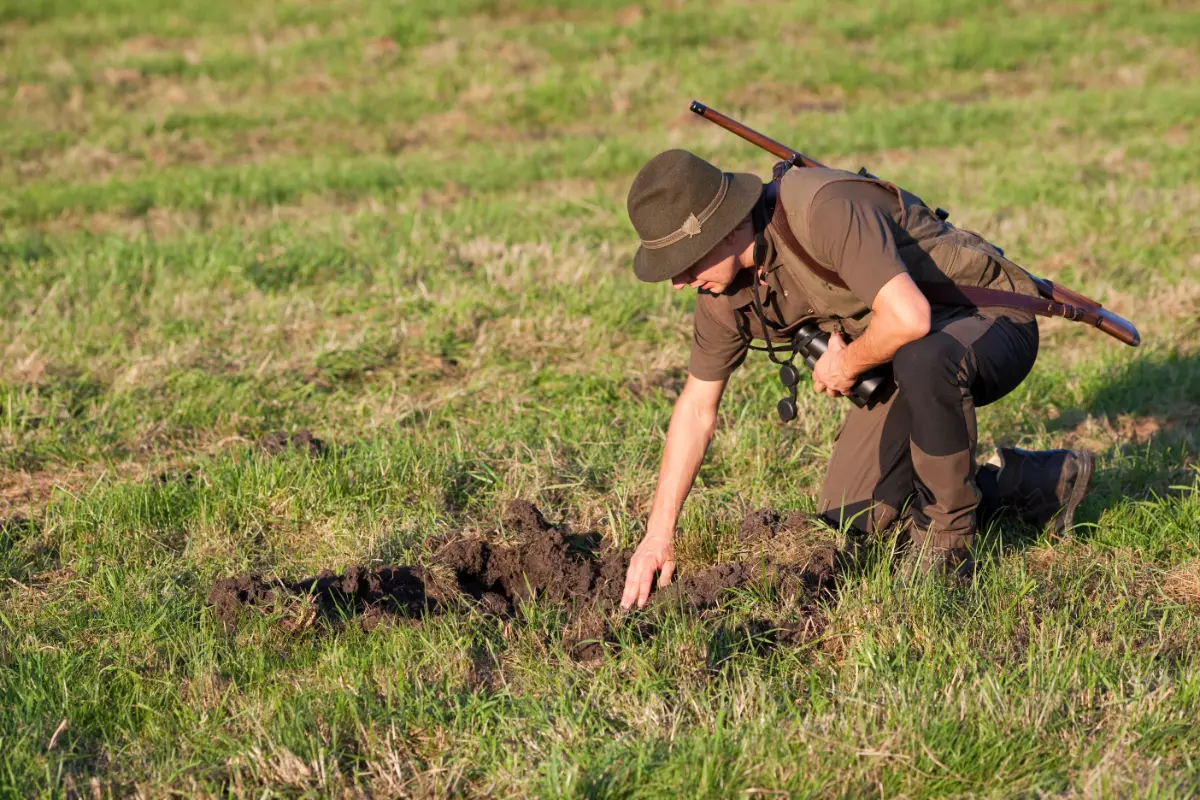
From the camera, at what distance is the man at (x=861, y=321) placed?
3.97 m

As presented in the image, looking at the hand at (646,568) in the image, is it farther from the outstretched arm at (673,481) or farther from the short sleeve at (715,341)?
the short sleeve at (715,341)

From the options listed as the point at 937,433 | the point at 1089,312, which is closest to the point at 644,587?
the point at 937,433

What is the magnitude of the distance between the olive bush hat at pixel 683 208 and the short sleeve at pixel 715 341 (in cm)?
42

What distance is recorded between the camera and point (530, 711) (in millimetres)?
3576

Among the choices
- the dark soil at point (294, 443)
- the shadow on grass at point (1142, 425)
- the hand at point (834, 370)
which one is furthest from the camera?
the dark soil at point (294, 443)

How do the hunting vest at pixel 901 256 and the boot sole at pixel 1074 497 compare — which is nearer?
the hunting vest at pixel 901 256

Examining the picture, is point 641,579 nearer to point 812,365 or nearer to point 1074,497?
point 812,365

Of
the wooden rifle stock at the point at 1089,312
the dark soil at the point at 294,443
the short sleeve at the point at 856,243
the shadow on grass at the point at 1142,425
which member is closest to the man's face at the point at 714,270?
the short sleeve at the point at 856,243

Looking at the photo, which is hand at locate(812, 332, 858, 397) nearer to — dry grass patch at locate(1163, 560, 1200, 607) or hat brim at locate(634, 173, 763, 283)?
hat brim at locate(634, 173, 763, 283)

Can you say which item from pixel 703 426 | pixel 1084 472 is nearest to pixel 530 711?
pixel 703 426

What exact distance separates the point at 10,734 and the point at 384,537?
155 centimetres

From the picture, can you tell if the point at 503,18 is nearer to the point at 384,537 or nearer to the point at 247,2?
the point at 247,2

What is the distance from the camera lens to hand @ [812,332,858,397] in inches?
170

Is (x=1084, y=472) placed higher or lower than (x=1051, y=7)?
lower
